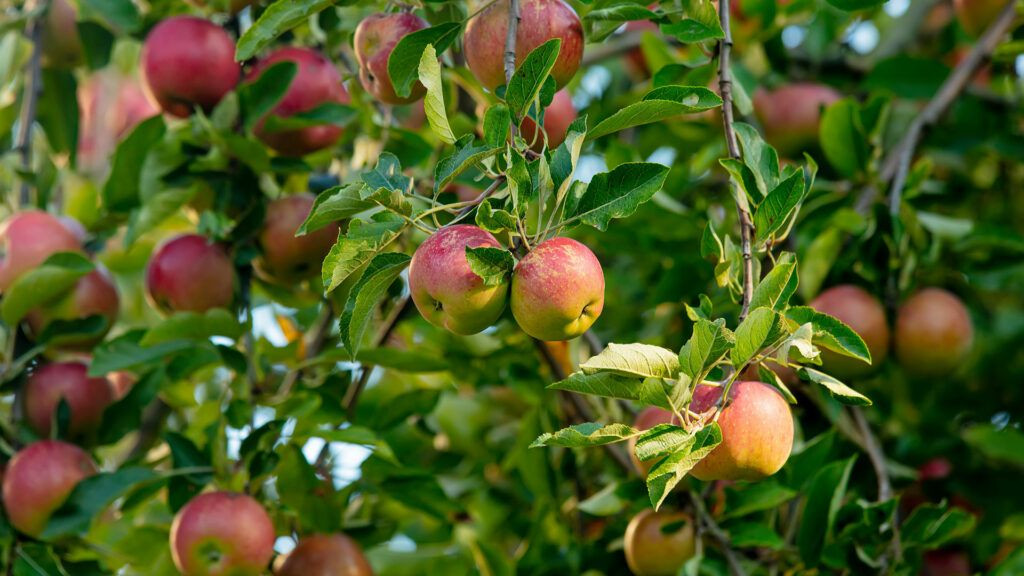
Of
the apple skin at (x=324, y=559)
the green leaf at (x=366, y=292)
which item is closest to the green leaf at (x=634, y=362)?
the green leaf at (x=366, y=292)

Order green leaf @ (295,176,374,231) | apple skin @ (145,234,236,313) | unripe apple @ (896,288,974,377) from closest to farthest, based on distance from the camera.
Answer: green leaf @ (295,176,374,231)
apple skin @ (145,234,236,313)
unripe apple @ (896,288,974,377)

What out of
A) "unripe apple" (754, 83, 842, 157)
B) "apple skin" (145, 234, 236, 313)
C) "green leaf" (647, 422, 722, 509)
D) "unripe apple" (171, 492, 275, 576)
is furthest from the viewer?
"unripe apple" (754, 83, 842, 157)

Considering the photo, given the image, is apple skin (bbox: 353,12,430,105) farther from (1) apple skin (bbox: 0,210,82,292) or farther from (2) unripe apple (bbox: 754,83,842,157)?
(2) unripe apple (bbox: 754,83,842,157)

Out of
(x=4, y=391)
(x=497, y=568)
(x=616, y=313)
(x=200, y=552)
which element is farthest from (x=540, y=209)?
(x=616, y=313)

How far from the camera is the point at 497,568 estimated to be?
5.67 ft

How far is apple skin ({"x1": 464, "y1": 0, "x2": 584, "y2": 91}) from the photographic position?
1.17m

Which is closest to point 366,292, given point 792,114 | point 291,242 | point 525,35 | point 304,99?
point 525,35

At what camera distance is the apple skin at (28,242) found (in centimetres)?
181

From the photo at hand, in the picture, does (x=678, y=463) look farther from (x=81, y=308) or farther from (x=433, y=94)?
(x=81, y=308)

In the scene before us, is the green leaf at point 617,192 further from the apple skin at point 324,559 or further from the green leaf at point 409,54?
the apple skin at point 324,559

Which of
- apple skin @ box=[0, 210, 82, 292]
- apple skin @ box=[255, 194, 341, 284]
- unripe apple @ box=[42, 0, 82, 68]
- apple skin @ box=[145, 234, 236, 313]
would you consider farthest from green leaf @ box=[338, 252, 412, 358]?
unripe apple @ box=[42, 0, 82, 68]

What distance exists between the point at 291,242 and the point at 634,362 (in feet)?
2.70

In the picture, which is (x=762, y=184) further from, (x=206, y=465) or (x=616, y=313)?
(x=616, y=313)

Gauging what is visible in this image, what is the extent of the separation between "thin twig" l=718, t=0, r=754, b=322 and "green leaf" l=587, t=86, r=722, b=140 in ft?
0.19
